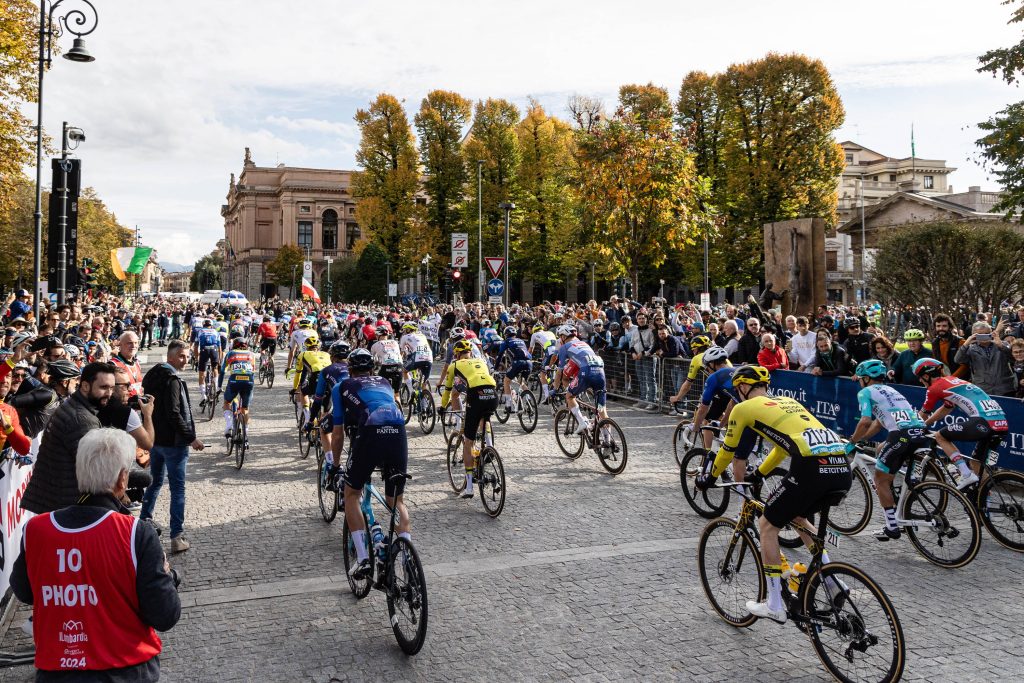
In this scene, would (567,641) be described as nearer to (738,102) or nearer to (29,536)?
(29,536)

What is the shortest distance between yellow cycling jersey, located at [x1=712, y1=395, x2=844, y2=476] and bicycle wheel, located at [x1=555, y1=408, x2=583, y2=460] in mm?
6424

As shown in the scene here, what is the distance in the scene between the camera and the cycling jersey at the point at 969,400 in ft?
26.5

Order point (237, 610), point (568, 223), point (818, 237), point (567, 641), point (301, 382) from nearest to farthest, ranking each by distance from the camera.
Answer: point (567, 641) → point (237, 610) → point (301, 382) → point (818, 237) → point (568, 223)

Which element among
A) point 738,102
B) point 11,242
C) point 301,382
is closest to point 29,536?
point 301,382

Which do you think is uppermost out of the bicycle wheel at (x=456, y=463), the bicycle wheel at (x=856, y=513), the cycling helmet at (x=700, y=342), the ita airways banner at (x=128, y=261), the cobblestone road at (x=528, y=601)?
the ita airways banner at (x=128, y=261)

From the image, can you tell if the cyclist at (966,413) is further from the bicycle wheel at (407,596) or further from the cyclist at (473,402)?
the bicycle wheel at (407,596)

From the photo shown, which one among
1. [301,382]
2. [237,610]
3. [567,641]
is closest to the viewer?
[567,641]

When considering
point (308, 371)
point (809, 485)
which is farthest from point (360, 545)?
point (308, 371)

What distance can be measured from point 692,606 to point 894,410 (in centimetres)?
301

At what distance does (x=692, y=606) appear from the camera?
633 centimetres

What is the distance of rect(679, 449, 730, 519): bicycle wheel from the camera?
899cm

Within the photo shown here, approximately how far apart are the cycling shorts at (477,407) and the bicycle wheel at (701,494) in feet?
7.38

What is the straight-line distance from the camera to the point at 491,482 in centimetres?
909

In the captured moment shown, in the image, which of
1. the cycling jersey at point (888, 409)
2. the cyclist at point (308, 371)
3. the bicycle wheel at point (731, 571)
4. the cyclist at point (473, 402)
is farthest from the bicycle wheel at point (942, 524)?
the cyclist at point (308, 371)
